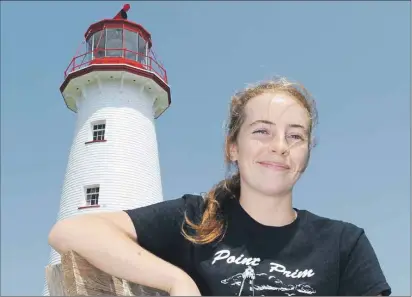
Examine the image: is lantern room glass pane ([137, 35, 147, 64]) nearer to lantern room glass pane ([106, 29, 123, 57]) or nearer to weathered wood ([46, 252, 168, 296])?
lantern room glass pane ([106, 29, 123, 57])

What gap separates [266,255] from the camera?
2488mm

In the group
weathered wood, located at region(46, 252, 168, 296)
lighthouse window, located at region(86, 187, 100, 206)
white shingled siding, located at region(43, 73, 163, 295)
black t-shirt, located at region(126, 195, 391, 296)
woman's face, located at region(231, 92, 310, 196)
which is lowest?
weathered wood, located at region(46, 252, 168, 296)

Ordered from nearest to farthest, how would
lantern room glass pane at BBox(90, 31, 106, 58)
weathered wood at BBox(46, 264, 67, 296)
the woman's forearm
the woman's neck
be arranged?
the woman's forearm < weathered wood at BBox(46, 264, 67, 296) < the woman's neck < lantern room glass pane at BBox(90, 31, 106, 58)

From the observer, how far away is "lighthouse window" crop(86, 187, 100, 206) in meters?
16.7

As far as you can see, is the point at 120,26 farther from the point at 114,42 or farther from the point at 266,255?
the point at 266,255

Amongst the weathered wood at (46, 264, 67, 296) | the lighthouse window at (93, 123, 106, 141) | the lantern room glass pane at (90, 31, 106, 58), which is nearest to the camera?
the weathered wood at (46, 264, 67, 296)

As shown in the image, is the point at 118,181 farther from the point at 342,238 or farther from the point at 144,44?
the point at 342,238

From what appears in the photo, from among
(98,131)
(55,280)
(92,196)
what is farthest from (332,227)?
(98,131)

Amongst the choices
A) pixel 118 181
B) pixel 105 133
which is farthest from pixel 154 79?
pixel 118 181

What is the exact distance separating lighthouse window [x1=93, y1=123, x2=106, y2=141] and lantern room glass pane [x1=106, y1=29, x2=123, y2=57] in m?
3.04

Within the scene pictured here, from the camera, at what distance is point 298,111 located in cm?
261

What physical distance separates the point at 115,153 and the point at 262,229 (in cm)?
1511

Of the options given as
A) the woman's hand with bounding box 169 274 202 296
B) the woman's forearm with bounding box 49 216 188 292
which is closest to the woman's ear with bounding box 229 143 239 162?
the woman's forearm with bounding box 49 216 188 292

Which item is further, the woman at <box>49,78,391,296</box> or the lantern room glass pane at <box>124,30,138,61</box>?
the lantern room glass pane at <box>124,30,138,61</box>
